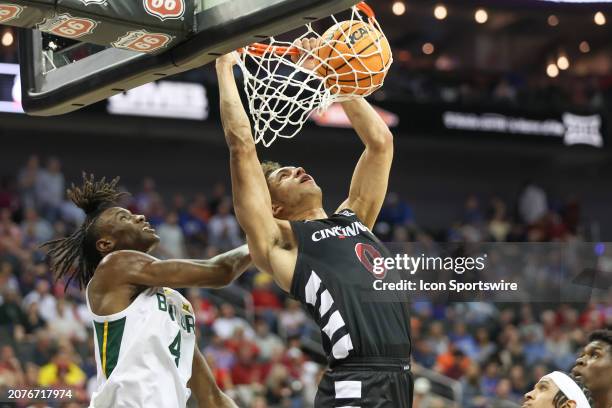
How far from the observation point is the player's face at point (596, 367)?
445cm

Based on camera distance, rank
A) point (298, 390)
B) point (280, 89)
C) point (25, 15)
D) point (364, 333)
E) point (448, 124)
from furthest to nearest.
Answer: point (448, 124)
point (298, 390)
point (280, 89)
point (364, 333)
point (25, 15)

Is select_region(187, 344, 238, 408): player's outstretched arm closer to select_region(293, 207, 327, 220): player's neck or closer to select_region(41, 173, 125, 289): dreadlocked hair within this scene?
select_region(41, 173, 125, 289): dreadlocked hair

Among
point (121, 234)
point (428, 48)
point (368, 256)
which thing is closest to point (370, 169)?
point (368, 256)

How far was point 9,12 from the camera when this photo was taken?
12.7 feet

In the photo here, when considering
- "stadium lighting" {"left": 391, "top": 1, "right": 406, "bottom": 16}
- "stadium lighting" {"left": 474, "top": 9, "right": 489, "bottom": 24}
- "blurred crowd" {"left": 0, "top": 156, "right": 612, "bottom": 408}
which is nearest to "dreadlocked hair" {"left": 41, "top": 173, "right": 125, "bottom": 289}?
"blurred crowd" {"left": 0, "top": 156, "right": 612, "bottom": 408}

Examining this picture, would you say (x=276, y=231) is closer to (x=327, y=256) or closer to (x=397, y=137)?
(x=327, y=256)

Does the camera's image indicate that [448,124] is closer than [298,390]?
No

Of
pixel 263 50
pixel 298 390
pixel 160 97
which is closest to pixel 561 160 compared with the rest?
pixel 160 97

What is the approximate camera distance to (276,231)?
4438 mm

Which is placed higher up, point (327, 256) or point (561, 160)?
point (561, 160)

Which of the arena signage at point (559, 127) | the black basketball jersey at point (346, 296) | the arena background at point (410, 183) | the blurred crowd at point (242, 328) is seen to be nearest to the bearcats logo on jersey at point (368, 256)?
the black basketball jersey at point (346, 296)

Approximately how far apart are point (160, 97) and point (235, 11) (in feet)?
35.7

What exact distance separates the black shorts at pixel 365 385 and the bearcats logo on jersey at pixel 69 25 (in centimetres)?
173

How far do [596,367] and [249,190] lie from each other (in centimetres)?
171
